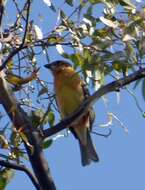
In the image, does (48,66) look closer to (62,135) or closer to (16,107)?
(62,135)

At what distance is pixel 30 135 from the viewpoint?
92.1 inches

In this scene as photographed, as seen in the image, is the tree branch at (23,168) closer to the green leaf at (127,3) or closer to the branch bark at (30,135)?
the branch bark at (30,135)

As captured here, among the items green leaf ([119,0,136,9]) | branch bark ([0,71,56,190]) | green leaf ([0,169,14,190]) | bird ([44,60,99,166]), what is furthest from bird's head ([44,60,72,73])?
branch bark ([0,71,56,190])

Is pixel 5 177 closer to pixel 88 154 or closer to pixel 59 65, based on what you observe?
pixel 88 154

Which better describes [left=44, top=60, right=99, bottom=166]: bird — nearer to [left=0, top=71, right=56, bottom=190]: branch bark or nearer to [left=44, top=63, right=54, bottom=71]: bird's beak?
[left=44, top=63, right=54, bottom=71]: bird's beak

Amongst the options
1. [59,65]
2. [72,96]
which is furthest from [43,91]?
[59,65]

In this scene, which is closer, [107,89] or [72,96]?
[107,89]

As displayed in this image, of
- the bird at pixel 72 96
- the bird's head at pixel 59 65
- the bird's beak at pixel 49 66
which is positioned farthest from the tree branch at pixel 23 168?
the bird's head at pixel 59 65

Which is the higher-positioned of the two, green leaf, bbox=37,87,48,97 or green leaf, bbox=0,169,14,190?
green leaf, bbox=37,87,48,97

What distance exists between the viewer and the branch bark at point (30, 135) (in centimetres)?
226

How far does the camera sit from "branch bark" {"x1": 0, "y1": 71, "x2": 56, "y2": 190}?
7.43ft

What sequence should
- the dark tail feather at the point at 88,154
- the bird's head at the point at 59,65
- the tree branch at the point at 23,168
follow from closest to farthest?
1. the tree branch at the point at 23,168
2. the dark tail feather at the point at 88,154
3. the bird's head at the point at 59,65

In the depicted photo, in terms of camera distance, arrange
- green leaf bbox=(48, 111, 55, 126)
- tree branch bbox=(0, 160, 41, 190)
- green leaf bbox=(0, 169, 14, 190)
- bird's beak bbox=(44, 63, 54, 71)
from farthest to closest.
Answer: bird's beak bbox=(44, 63, 54, 71), green leaf bbox=(48, 111, 55, 126), green leaf bbox=(0, 169, 14, 190), tree branch bbox=(0, 160, 41, 190)

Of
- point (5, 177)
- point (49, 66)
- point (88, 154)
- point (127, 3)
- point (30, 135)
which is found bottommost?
point (88, 154)
